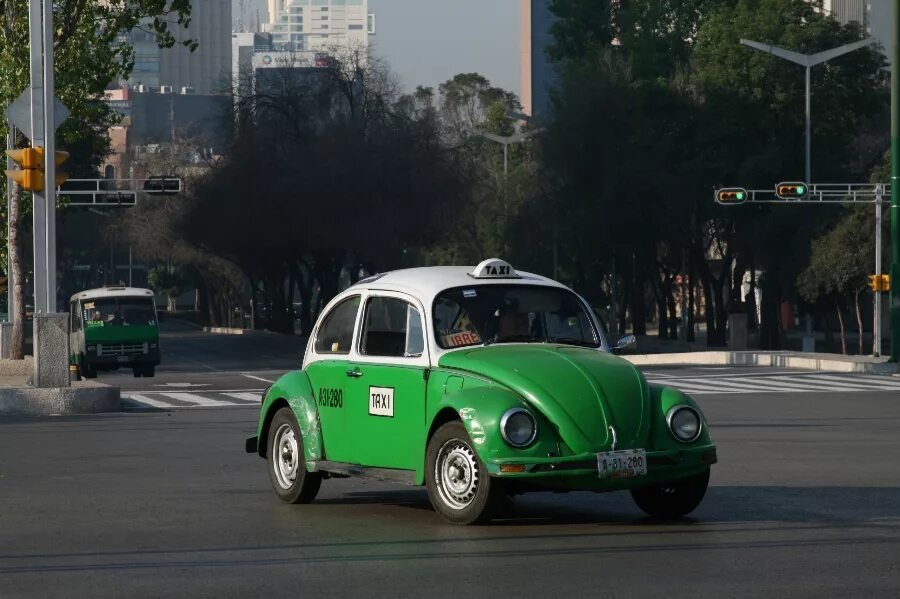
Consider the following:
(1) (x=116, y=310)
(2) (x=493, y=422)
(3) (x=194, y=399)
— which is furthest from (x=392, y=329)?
(1) (x=116, y=310)

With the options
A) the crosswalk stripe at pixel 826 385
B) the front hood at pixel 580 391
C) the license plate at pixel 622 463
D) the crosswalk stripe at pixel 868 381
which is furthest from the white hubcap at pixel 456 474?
the crosswalk stripe at pixel 868 381

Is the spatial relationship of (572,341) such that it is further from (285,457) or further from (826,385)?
(826,385)

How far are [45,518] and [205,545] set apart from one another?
2044 millimetres

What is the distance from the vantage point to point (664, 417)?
1127 centimetres

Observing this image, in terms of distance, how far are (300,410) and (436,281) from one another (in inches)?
59.5

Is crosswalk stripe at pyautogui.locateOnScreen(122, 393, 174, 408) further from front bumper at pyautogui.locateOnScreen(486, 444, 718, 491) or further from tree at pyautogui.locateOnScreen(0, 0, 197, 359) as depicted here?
front bumper at pyautogui.locateOnScreen(486, 444, 718, 491)

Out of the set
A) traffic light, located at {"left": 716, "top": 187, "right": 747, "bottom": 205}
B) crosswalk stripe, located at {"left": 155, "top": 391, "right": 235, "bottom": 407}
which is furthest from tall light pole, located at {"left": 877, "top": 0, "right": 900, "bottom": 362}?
crosswalk stripe, located at {"left": 155, "top": 391, "right": 235, "bottom": 407}

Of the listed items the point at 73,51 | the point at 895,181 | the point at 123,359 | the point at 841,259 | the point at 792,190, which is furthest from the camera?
the point at 841,259

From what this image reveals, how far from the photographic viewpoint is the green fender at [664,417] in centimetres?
1121

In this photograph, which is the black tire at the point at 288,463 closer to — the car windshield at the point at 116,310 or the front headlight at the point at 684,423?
the front headlight at the point at 684,423

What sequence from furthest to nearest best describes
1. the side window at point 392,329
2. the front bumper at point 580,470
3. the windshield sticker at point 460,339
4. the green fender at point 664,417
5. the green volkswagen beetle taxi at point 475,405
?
1. the side window at point 392,329
2. the windshield sticker at point 460,339
3. the green fender at point 664,417
4. the green volkswagen beetle taxi at point 475,405
5. the front bumper at point 580,470

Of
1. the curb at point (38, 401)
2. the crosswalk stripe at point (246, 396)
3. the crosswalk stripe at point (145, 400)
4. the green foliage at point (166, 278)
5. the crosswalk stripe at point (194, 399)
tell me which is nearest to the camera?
the curb at point (38, 401)

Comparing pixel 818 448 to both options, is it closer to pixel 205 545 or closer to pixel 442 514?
pixel 442 514

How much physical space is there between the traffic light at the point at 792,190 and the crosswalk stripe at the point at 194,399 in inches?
836
